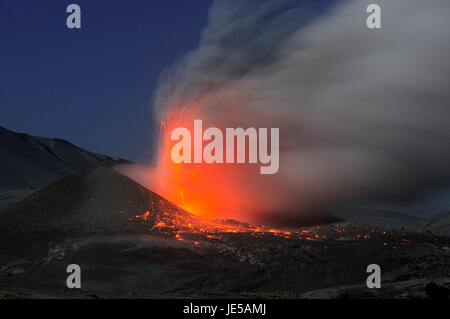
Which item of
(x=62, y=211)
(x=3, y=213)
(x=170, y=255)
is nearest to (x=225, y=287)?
(x=170, y=255)

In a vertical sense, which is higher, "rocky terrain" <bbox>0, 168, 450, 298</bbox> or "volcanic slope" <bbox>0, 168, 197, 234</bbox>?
"volcanic slope" <bbox>0, 168, 197, 234</bbox>

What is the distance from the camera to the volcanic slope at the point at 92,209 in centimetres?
5553

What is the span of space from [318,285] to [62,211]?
32681mm

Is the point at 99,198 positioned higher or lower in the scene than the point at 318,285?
higher

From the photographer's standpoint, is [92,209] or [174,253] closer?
[174,253]

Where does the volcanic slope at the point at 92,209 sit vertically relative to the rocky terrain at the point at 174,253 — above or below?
above

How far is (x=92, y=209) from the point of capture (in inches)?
2343

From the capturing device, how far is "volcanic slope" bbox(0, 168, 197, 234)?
182 feet

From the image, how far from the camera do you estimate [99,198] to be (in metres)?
62.1

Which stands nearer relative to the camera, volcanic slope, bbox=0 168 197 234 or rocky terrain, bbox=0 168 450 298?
rocky terrain, bbox=0 168 450 298

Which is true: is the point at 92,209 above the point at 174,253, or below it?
above

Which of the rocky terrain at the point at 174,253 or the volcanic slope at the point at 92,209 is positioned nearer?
the rocky terrain at the point at 174,253
